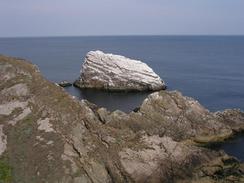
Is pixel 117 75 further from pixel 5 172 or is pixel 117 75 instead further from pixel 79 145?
pixel 5 172

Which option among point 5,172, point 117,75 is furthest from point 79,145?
point 117,75

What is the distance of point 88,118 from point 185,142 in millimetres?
12022

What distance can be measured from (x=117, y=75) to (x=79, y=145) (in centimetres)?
4763

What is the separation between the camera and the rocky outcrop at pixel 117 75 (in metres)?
80.9

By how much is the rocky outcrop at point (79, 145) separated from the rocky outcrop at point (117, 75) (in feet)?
122

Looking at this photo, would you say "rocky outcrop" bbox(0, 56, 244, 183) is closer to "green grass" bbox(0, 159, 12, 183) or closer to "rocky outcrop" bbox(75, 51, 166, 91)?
"green grass" bbox(0, 159, 12, 183)

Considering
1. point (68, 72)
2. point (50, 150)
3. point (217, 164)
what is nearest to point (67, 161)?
point (50, 150)

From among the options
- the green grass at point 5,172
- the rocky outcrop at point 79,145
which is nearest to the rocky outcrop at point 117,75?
the rocky outcrop at point 79,145

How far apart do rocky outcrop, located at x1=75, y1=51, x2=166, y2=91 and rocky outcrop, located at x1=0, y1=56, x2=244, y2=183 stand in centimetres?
3712

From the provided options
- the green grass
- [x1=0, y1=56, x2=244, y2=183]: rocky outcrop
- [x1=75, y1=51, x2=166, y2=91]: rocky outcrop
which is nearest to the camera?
the green grass

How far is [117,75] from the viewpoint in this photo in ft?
266

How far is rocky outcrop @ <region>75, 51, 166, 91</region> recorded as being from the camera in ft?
265

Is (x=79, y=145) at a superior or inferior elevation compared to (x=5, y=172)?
superior

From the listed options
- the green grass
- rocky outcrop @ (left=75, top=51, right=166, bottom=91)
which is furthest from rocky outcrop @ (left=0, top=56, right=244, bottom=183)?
rocky outcrop @ (left=75, top=51, right=166, bottom=91)
